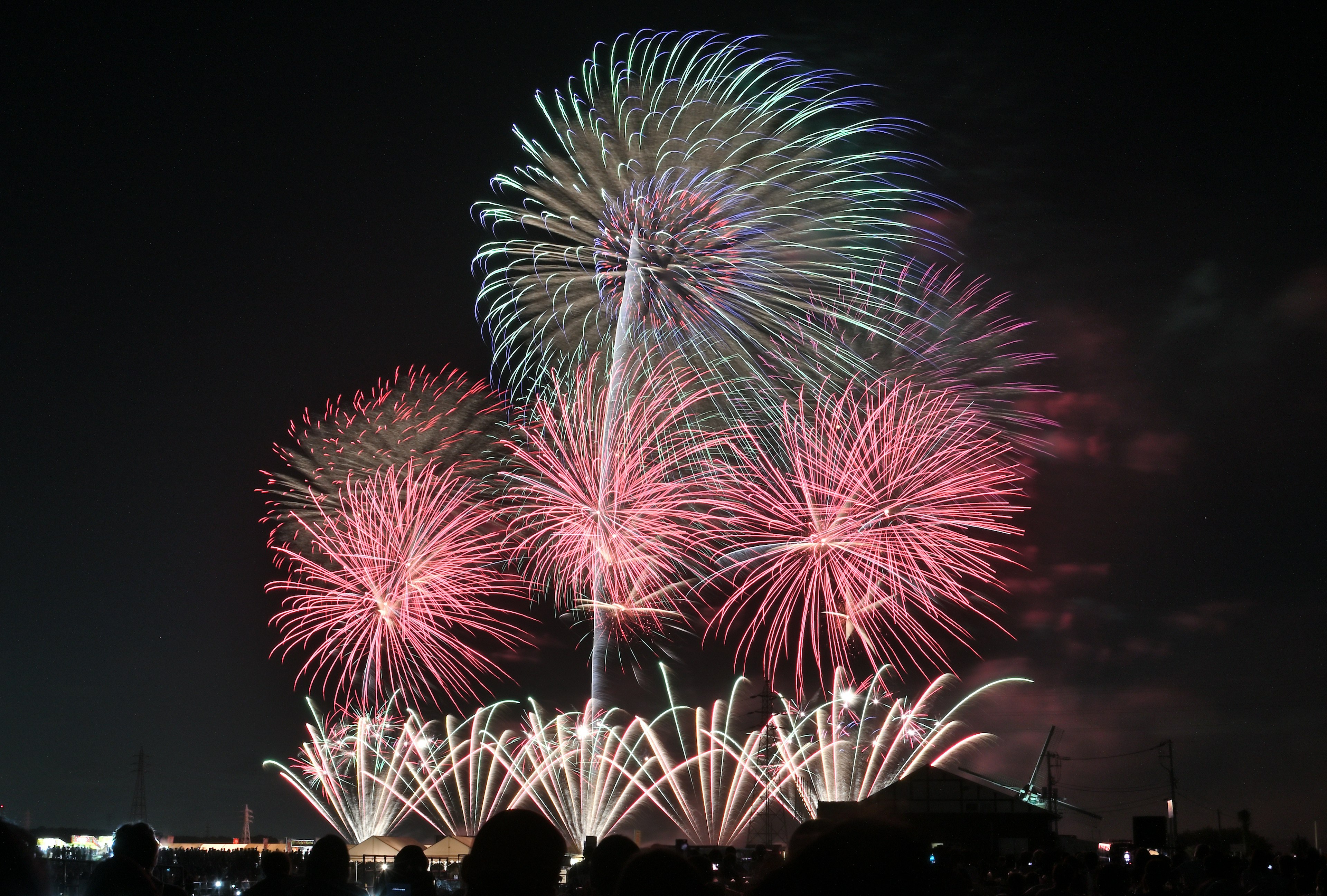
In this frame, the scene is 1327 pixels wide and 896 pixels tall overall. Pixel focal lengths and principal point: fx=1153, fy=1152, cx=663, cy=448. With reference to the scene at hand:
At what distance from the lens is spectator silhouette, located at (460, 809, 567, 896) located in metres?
3.70

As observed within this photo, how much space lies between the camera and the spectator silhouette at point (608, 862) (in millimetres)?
5340

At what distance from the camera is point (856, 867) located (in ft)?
8.17

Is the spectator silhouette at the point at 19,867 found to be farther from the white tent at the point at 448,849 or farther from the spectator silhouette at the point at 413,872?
the white tent at the point at 448,849

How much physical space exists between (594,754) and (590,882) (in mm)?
42652

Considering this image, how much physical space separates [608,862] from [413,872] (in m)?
5.63

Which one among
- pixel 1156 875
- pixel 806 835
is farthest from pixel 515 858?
pixel 1156 875

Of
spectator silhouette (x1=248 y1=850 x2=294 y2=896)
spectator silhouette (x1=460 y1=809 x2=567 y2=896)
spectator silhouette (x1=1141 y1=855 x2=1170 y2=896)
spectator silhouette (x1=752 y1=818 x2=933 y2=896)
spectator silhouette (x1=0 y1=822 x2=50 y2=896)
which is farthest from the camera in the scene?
spectator silhouette (x1=1141 y1=855 x2=1170 y2=896)

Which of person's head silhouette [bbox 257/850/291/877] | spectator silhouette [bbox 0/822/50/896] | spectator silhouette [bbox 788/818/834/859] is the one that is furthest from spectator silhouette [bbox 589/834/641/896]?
person's head silhouette [bbox 257/850/291/877]

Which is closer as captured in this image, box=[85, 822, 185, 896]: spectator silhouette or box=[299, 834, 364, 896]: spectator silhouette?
box=[85, 822, 185, 896]: spectator silhouette

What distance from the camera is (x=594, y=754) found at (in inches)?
1848

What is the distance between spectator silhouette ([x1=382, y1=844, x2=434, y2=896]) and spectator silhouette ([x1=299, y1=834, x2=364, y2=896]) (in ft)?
9.42

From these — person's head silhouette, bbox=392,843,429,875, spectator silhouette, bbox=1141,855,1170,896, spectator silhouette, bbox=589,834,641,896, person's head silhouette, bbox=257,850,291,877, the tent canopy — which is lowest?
the tent canopy

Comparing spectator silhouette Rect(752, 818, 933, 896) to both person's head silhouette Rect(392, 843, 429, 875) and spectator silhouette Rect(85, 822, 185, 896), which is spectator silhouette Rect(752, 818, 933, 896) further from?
person's head silhouette Rect(392, 843, 429, 875)

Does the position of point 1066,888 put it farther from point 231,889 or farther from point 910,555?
point 231,889
